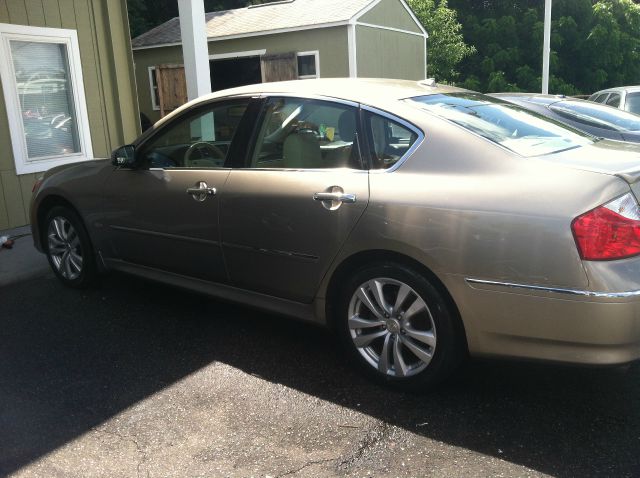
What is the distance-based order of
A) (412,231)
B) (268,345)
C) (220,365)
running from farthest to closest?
(268,345), (220,365), (412,231)

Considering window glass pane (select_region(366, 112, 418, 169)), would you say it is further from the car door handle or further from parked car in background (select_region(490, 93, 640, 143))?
parked car in background (select_region(490, 93, 640, 143))

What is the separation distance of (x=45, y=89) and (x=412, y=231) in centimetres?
Answer: 619

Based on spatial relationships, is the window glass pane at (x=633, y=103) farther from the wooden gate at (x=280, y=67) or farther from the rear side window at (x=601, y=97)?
the wooden gate at (x=280, y=67)

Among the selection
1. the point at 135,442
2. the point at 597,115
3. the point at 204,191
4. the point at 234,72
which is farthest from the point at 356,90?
the point at 234,72

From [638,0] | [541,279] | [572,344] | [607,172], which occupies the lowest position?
[572,344]

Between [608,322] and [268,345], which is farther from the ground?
[608,322]

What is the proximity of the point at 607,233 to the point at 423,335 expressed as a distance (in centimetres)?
100

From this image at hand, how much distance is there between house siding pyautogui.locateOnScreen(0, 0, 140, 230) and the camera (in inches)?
282

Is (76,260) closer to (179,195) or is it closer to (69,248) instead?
(69,248)

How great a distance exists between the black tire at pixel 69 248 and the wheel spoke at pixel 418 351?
110 inches

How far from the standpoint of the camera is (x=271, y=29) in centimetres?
1664

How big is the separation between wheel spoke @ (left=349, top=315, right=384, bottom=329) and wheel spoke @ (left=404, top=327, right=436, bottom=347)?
0.16 meters

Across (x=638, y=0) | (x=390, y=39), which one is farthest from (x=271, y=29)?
(x=638, y=0)

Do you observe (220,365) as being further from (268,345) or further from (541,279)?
(541,279)
